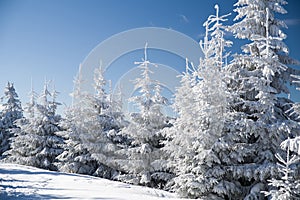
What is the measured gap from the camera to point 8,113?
33250mm

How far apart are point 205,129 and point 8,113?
29.7 meters

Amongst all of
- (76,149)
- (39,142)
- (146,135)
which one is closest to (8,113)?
(39,142)

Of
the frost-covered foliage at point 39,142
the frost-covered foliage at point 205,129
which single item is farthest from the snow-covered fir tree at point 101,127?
the frost-covered foliage at point 205,129

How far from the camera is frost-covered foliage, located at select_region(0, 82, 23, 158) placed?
1283 inches

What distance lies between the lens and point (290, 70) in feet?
41.0

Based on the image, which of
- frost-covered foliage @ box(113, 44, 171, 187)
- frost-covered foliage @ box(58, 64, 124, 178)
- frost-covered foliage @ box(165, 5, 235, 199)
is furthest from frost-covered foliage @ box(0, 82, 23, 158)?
frost-covered foliage @ box(165, 5, 235, 199)

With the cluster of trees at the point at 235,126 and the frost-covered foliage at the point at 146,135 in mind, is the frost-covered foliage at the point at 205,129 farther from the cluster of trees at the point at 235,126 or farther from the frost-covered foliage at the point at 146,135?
the frost-covered foliage at the point at 146,135

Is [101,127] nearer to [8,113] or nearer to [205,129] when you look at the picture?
[205,129]

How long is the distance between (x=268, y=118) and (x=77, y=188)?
26.5ft

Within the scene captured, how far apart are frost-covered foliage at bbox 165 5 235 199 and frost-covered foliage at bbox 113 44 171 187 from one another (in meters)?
3.79

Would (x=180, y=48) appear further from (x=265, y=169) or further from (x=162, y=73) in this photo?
(x=265, y=169)

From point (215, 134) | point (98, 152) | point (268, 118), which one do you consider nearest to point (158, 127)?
point (98, 152)

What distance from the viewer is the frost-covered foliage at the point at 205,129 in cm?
1062

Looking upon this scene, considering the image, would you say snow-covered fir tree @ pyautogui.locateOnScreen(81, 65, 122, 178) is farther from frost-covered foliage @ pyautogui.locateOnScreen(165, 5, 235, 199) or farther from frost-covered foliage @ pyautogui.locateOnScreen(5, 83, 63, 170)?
frost-covered foliage @ pyautogui.locateOnScreen(165, 5, 235, 199)
